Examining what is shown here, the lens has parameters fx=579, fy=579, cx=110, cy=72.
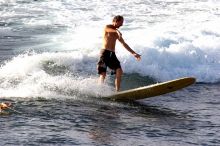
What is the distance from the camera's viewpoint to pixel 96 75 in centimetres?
1503

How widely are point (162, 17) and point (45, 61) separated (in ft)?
29.4

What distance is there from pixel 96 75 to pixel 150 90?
2736mm

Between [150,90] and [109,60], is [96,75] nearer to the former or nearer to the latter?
[109,60]

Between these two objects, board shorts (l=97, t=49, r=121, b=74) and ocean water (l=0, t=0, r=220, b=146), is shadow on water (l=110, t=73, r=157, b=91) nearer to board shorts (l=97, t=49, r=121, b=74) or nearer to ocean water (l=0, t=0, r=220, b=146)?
ocean water (l=0, t=0, r=220, b=146)

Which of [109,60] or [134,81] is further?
[134,81]

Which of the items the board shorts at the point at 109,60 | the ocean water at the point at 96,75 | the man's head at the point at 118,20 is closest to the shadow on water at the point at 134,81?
the ocean water at the point at 96,75

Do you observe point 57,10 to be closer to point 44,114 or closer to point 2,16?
point 2,16

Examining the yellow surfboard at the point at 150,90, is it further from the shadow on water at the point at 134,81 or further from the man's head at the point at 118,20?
the shadow on water at the point at 134,81

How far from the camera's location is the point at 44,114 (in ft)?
36.3

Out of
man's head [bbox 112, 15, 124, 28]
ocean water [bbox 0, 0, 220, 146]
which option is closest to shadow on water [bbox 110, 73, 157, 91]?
ocean water [bbox 0, 0, 220, 146]

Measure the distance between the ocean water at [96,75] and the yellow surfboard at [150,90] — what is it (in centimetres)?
18

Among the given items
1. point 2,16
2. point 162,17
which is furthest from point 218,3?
point 2,16

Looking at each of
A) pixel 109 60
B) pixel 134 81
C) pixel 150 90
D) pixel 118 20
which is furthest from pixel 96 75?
pixel 118 20

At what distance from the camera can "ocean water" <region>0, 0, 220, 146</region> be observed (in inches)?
398
